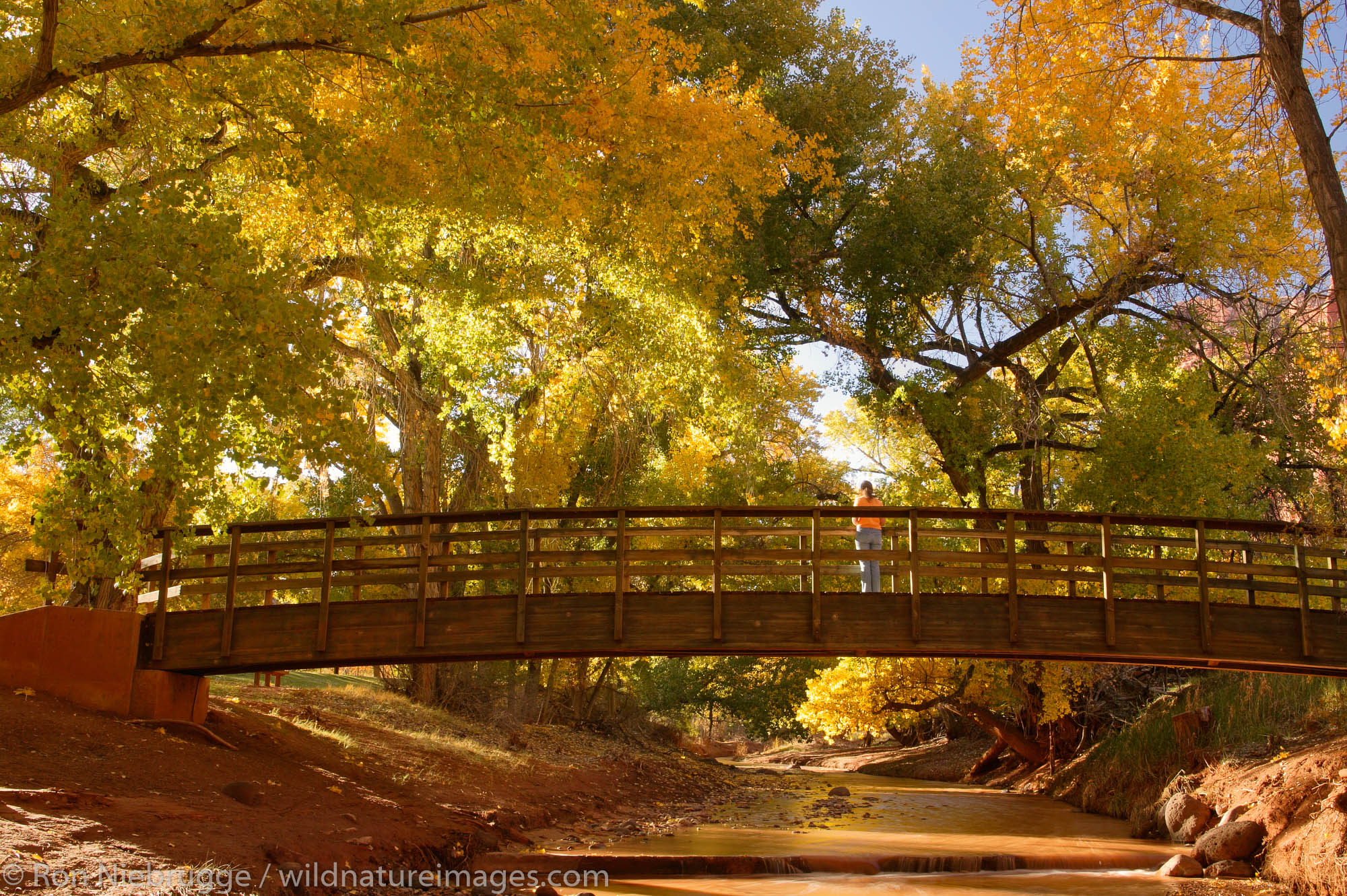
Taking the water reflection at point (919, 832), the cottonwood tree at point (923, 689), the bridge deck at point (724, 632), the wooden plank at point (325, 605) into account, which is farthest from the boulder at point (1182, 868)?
the wooden plank at point (325, 605)

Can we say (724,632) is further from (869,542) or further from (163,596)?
(163,596)

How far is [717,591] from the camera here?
450 inches

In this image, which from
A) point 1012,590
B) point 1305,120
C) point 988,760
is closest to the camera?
point 1305,120

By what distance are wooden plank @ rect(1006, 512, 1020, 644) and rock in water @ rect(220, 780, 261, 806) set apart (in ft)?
27.3

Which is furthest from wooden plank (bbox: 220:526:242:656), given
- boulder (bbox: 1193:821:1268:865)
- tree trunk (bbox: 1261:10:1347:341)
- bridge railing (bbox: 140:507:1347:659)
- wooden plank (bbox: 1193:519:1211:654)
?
boulder (bbox: 1193:821:1268:865)

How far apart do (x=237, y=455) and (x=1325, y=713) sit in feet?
48.9

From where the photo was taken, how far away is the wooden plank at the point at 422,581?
37.6ft

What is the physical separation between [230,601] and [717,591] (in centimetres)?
569

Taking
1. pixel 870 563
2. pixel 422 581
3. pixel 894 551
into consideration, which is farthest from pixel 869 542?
pixel 422 581

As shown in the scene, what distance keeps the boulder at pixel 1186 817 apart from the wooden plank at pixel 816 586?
6192mm

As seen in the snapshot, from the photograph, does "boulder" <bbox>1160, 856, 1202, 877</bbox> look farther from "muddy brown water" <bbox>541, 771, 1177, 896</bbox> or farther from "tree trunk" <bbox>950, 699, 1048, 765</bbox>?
"tree trunk" <bbox>950, 699, 1048, 765</bbox>

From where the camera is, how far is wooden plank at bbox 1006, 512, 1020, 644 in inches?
463

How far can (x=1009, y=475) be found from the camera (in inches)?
870

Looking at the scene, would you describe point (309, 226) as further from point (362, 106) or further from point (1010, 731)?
point (1010, 731)
